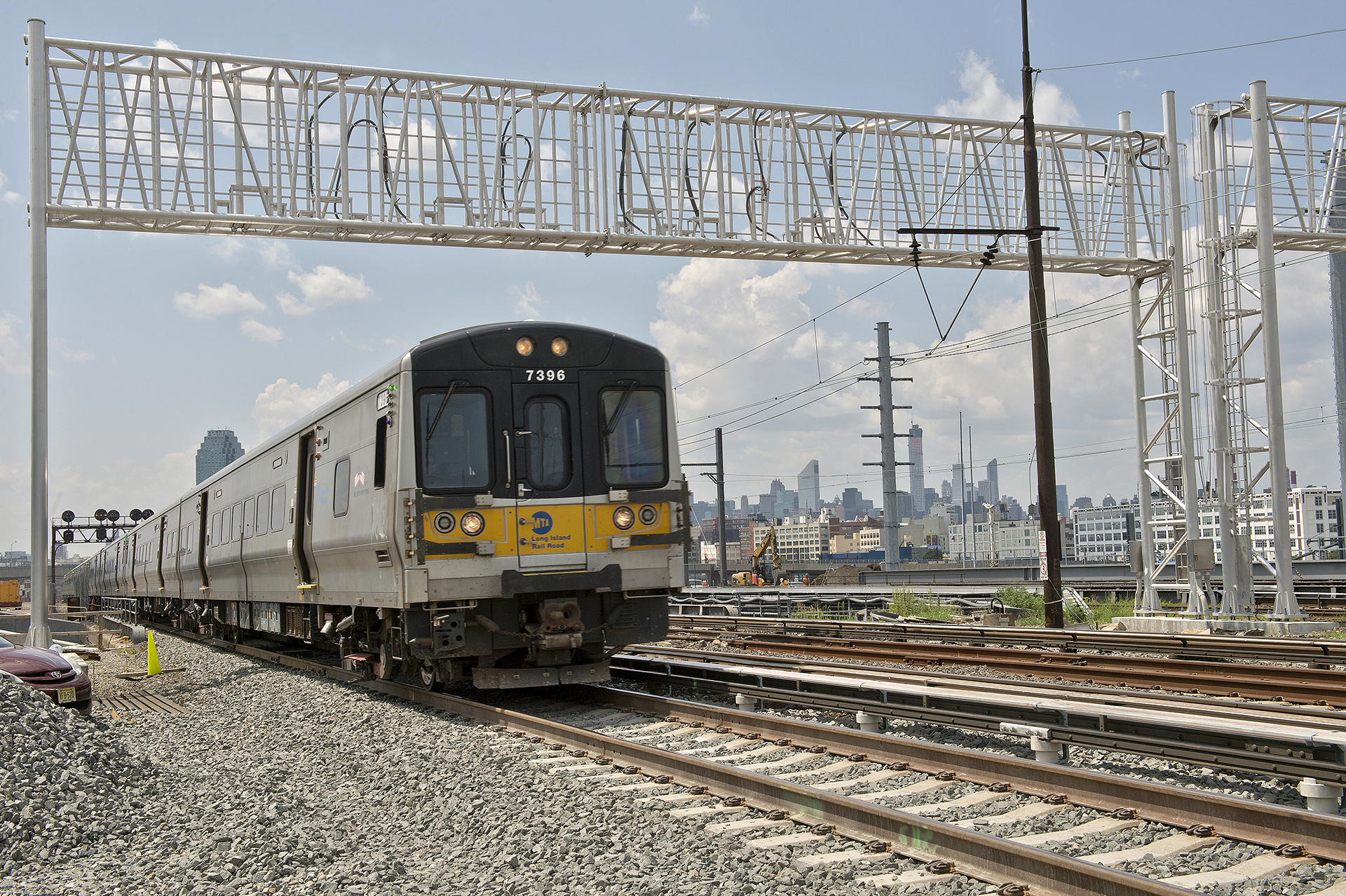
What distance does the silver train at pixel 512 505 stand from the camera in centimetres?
947

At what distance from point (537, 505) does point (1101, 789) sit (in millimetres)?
5538

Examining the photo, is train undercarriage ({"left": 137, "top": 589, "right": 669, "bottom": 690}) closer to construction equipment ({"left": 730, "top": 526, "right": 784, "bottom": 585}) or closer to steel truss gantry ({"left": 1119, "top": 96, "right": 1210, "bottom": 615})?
steel truss gantry ({"left": 1119, "top": 96, "right": 1210, "bottom": 615})

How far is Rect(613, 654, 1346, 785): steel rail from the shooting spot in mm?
5520

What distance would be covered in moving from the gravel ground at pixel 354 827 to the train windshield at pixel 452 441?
207 cm

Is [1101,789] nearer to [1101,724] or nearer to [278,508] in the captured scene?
[1101,724]

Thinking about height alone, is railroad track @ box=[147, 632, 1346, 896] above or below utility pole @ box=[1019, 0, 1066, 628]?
below

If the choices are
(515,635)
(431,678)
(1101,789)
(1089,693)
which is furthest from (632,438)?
(1101,789)

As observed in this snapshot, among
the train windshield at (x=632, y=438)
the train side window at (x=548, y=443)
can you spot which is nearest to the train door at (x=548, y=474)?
the train side window at (x=548, y=443)

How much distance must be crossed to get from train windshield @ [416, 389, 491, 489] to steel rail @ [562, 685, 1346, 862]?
3233 millimetres

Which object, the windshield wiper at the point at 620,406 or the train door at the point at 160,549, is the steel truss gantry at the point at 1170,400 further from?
the train door at the point at 160,549

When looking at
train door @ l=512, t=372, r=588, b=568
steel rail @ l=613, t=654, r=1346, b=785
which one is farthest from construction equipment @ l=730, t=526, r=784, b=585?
steel rail @ l=613, t=654, r=1346, b=785

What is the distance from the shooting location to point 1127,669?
1074 centimetres

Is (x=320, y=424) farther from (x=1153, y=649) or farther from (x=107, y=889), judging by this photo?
(x=1153, y=649)

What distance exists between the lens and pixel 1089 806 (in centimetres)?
544
